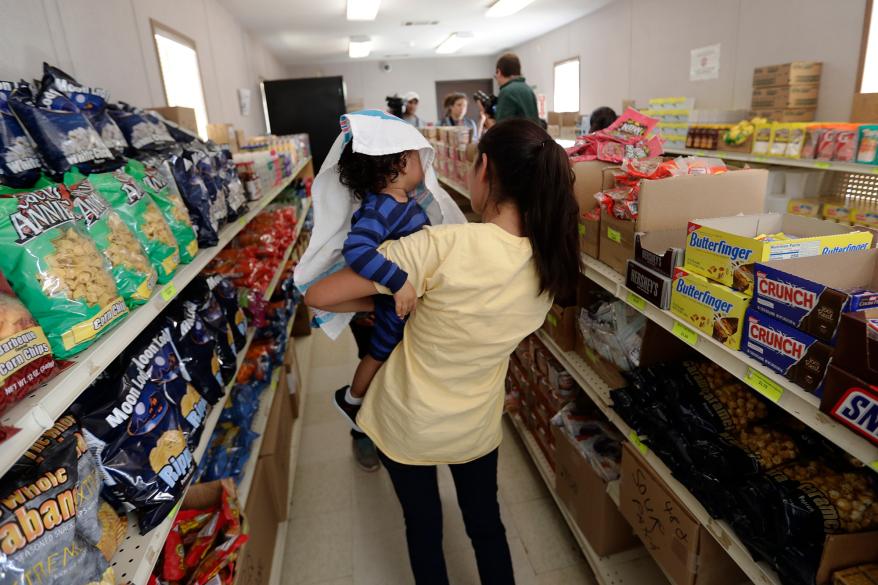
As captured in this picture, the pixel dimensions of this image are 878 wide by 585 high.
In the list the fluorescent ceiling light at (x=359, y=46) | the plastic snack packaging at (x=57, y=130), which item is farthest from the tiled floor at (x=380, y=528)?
the fluorescent ceiling light at (x=359, y=46)

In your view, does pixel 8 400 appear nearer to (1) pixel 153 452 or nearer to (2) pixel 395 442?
(1) pixel 153 452

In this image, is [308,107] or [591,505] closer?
[591,505]

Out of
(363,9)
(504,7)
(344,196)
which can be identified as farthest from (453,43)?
(344,196)

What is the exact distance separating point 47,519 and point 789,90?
5623 millimetres

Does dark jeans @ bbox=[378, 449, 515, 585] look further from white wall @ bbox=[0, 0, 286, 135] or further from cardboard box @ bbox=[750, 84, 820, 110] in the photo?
cardboard box @ bbox=[750, 84, 820, 110]

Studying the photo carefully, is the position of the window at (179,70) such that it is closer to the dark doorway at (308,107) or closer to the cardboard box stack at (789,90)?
the dark doorway at (308,107)

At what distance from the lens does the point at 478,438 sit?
1556 millimetres

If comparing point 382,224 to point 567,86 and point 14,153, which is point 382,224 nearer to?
point 14,153

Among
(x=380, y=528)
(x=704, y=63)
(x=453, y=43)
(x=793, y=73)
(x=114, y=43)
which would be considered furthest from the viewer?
(x=453, y=43)

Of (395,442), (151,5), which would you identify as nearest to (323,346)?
(151,5)

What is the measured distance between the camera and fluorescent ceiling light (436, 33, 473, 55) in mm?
9891

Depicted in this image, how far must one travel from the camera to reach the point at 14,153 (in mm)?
1192

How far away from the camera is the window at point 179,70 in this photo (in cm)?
340

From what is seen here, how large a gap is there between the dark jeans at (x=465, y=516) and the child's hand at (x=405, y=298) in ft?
1.89
